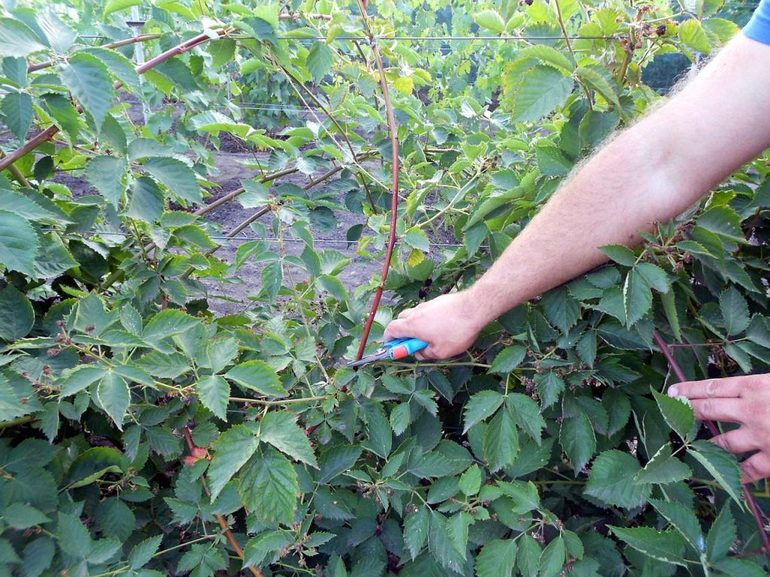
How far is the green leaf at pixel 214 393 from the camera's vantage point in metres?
0.91

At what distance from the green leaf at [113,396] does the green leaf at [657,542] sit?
2.32 feet

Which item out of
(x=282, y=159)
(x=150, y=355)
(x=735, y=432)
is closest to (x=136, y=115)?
(x=282, y=159)

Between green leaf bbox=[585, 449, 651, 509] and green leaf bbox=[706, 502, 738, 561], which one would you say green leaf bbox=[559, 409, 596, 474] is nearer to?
green leaf bbox=[585, 449, 651, 509]

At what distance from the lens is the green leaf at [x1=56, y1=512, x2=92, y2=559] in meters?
0.91

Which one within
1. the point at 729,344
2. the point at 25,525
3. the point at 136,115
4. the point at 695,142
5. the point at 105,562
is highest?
the point at 695,142

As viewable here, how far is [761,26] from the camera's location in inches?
34.1

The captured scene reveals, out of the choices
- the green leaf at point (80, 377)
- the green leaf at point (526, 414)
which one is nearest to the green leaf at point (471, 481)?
the green leaf at point (526, 414)

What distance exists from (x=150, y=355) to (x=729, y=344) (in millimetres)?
938

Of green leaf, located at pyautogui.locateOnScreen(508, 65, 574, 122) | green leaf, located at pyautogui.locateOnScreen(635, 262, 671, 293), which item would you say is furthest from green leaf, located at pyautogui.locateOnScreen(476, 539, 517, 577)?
green leaf, located at pyautogui.locateOnScreen(508, 65, 574, 122)

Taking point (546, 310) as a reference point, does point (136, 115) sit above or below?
below

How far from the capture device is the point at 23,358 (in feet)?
3.28

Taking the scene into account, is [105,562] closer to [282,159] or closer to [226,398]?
[226,398]

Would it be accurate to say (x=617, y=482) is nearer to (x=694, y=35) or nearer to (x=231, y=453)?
(x=231, y=453)

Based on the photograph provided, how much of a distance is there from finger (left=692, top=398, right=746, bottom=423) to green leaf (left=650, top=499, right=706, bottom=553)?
0.15 meters
